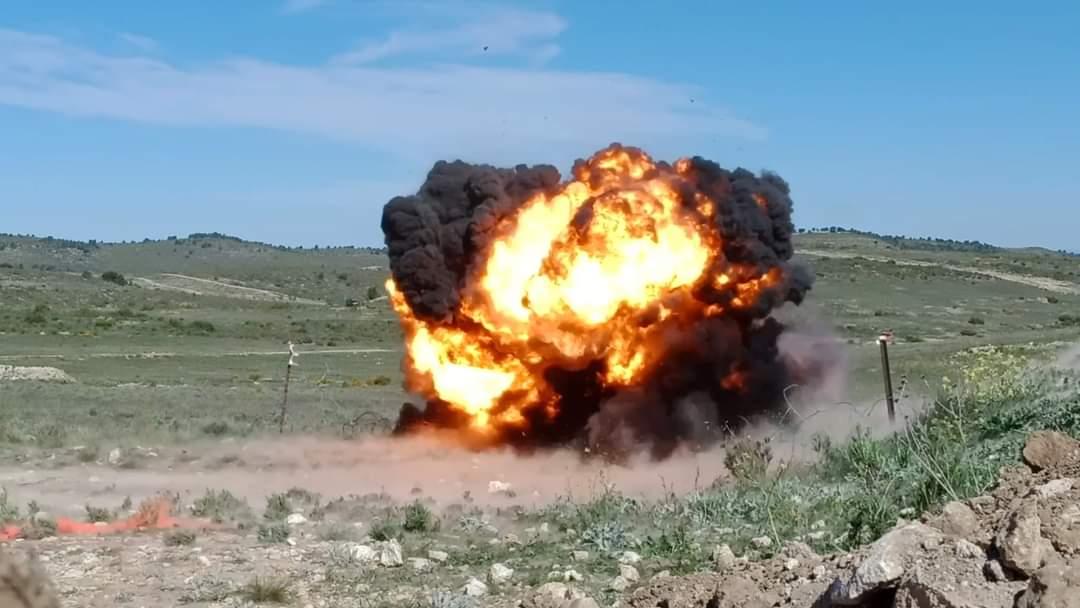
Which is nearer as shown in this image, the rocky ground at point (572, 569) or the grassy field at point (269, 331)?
the rocky ground at point (572, 569)

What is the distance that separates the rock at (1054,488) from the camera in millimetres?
7135

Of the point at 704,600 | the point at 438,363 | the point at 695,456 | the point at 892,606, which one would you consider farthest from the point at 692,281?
the point at 892,606

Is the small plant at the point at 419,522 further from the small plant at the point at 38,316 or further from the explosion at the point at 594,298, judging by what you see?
the small plant at the point at 38,316

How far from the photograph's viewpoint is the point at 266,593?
10883 millimetres

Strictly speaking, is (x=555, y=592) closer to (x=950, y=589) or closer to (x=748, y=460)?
(x=950, y=589)

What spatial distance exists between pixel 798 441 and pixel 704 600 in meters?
12.8

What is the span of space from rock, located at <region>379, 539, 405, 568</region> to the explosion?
1043cm

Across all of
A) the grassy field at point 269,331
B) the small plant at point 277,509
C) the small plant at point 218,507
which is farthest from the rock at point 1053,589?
the small plant at point 218,507

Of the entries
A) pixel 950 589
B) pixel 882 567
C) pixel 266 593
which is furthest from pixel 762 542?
pixel 950 589

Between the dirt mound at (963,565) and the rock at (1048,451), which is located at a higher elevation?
the rock at (1048,451)

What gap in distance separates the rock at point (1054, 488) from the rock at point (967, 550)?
0.87m

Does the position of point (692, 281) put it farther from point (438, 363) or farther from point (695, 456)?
point (438, 363)

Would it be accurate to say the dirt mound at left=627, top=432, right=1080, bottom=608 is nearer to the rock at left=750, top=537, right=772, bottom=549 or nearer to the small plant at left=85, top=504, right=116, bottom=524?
the rock at left=750, top=537, right=772, bottom=549

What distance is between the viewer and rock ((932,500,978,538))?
Answer: 724 cm
